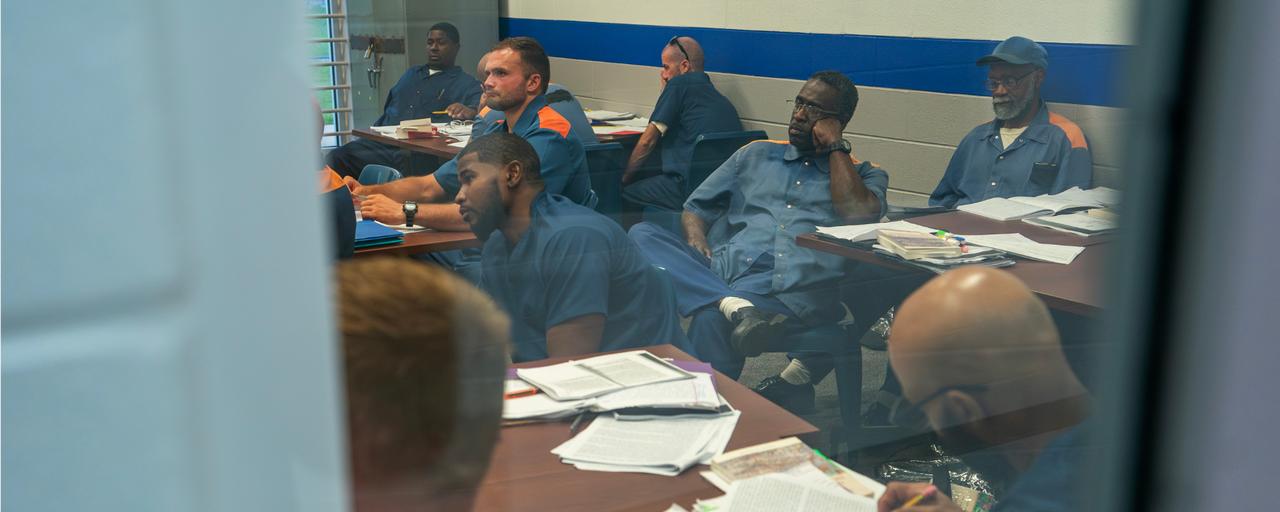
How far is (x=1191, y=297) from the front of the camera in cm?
45

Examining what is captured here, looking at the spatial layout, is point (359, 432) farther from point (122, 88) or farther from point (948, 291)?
point (948, 291)

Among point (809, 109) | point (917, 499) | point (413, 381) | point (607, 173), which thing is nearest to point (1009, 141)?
point (809, 109)

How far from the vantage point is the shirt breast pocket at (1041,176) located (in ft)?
5.62

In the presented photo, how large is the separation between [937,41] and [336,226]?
2.86 metres

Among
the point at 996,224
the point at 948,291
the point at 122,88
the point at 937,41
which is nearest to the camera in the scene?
the point at 122,88

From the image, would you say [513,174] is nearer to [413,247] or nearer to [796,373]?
[796,373]

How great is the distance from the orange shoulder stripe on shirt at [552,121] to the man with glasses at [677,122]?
302 millimetres

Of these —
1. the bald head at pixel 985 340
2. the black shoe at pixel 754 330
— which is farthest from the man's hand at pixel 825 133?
the bald head at pixel 985 340

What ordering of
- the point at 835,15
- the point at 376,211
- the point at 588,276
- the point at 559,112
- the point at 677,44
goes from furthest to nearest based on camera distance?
the point at 677,44 < the point at 835,15 < the point at 559,112 < the point at 588,276 < the point at 376,211

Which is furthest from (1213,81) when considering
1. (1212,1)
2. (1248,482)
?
(1248,482)

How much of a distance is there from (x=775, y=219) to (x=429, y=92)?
0.99 m

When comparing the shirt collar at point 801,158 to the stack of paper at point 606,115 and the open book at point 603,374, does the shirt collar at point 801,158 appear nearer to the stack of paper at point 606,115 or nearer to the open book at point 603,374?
the stack of paper at point 606,115

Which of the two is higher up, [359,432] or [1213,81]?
[1213,81]

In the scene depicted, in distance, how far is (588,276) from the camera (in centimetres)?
204
